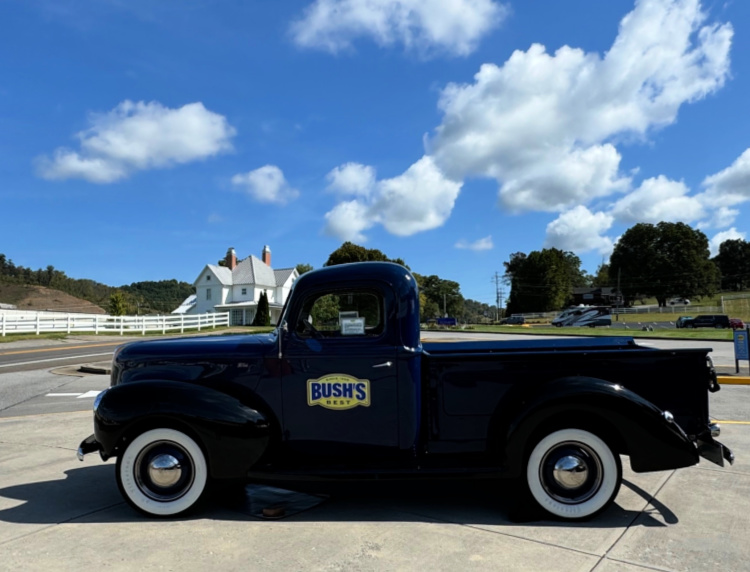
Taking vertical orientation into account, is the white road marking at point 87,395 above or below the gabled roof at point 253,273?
below

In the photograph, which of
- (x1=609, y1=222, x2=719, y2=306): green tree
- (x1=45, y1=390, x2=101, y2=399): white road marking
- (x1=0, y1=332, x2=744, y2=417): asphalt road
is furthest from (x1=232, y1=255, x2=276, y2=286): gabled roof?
(x1=609, y1=222, x2=719, y2=306): green tree

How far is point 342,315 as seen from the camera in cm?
411

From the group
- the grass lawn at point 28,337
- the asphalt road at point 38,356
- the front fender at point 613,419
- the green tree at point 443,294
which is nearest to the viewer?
the front fender at point 613,419

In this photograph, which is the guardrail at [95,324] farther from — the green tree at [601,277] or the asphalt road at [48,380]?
the green tree at [601,277]

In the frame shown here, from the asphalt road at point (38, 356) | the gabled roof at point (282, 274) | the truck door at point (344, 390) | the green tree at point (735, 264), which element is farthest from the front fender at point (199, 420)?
the green tree at point (735, 264)

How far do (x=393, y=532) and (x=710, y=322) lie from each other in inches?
1993

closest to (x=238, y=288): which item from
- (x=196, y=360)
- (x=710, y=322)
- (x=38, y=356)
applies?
(x=38, y=356)

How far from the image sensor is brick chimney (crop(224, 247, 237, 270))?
6203 cm

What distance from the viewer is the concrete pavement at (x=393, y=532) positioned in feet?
9.95

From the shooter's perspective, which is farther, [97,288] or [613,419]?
[97,288]

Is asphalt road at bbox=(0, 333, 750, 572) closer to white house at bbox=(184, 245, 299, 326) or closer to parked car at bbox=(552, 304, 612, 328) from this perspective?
parked car at bbox=(552, 304, 612, 328)

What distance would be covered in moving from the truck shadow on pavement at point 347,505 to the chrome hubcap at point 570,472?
10.3 inches

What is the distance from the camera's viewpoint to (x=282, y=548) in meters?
3.25

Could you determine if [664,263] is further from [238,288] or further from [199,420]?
[199,420]
